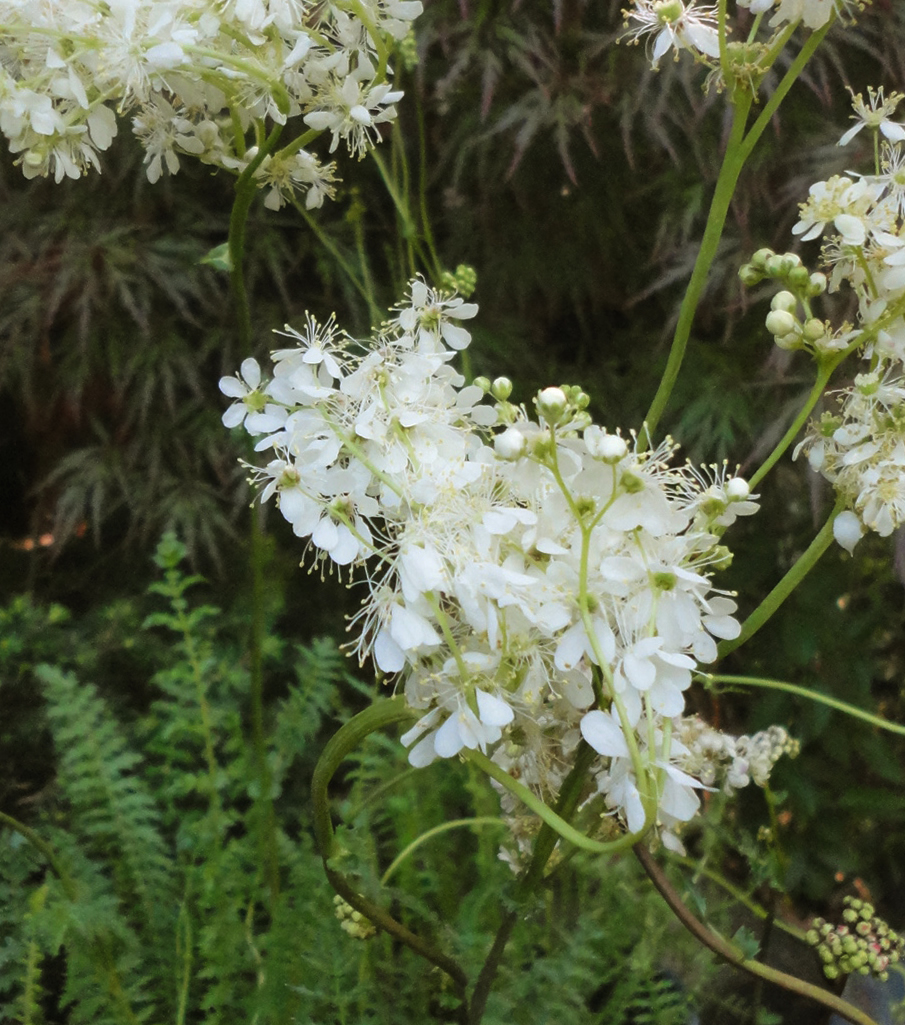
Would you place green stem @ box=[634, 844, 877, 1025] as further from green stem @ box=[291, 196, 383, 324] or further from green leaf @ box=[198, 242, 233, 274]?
green stem @ box=[291, 196, 383, 324]

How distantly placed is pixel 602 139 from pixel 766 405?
0.30 m

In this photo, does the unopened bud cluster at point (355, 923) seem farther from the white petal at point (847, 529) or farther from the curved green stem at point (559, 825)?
the white petal at point (847, 529)

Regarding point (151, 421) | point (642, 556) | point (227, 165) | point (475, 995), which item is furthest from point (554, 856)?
point (151, 421)

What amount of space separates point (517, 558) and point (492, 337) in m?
0.60

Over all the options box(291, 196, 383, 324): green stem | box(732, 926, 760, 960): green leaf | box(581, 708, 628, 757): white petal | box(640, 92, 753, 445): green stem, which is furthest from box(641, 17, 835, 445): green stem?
box(291, 196, 383, 324): green stem

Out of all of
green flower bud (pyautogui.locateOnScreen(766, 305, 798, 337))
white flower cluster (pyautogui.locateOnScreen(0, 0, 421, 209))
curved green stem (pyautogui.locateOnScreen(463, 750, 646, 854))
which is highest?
white flower cluster (pyautogui.locateOnScreen(0, 0, 421, 209))

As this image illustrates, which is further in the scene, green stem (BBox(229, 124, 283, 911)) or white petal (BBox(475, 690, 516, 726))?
green stem (BBox(229, 124, 283, 911))

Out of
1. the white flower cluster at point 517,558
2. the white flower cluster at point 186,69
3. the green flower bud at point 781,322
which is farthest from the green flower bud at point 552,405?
the white flower cluster at point 186,69

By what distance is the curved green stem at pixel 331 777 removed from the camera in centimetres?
35

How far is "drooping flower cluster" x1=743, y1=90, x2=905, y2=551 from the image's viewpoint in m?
0.32

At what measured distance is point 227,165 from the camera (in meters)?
0.45

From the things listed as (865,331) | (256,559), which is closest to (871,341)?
(865,331)

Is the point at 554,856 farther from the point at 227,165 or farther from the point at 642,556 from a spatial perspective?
the point at 227,165

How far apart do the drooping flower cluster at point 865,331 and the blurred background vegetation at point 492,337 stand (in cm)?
40
